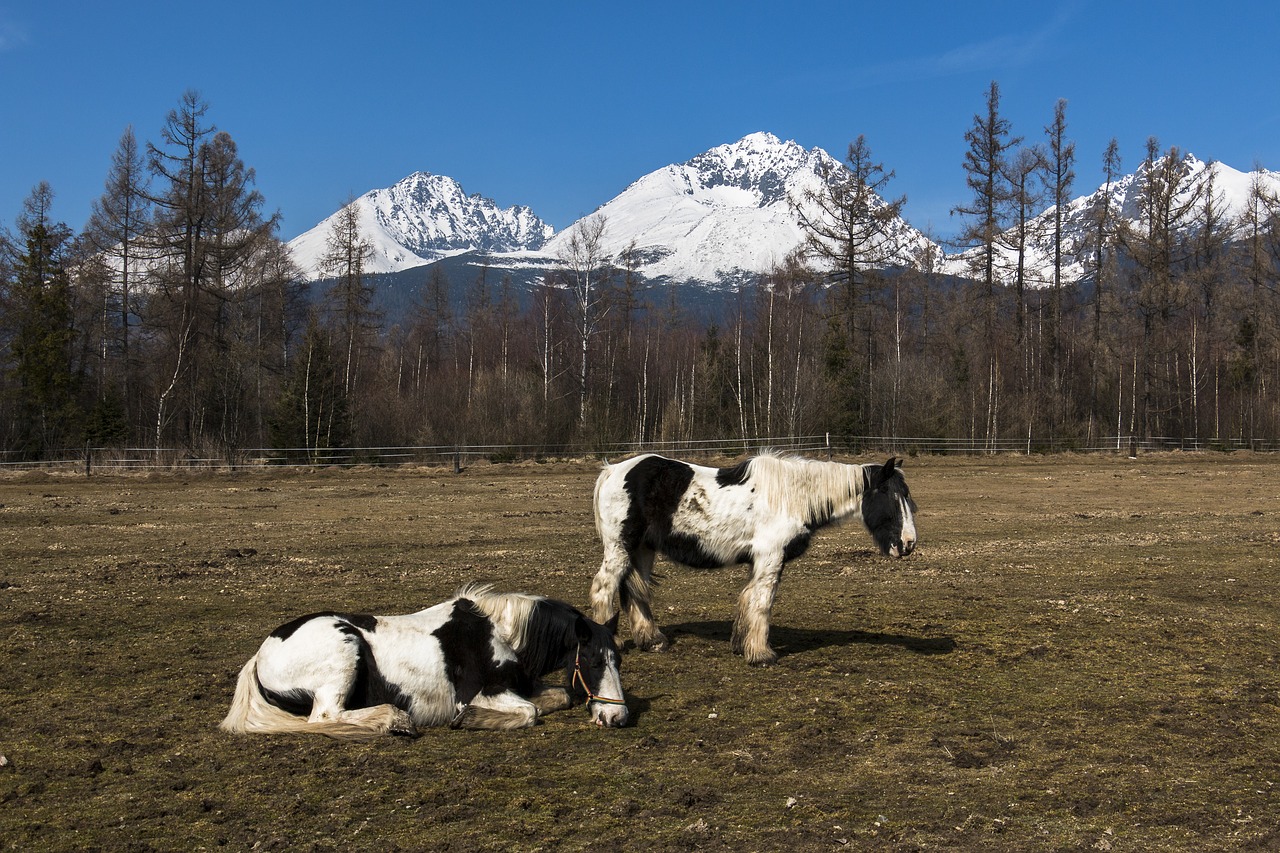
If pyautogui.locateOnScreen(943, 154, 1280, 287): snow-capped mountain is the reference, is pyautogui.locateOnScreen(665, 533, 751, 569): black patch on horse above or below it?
below

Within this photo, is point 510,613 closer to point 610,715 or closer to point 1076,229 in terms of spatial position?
point 610,715

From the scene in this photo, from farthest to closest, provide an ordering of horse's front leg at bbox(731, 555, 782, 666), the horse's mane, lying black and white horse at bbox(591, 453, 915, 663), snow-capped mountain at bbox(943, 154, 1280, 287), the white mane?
snow-capped mountain at bbox(943, 154, 1280, 287) → the horse's mane → lying black and white horse at bbox(591, 453, 915, 663) → horse's front leg at bbox(731, 555, 782, 666) → the white mane

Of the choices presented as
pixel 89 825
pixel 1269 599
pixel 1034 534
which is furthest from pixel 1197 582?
pixel 89 825

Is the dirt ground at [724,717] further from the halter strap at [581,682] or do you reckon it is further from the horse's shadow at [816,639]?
the halter strap at [581,682]

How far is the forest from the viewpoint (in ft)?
125

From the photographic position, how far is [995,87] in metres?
46.2

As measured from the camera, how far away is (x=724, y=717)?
6.14m

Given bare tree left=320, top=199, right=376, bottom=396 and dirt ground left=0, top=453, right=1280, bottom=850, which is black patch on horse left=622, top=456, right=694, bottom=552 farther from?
bare tree left=320, top=199, right=376, bottom=396

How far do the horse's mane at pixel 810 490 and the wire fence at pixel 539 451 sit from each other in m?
23.4

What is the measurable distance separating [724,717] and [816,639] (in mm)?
2661

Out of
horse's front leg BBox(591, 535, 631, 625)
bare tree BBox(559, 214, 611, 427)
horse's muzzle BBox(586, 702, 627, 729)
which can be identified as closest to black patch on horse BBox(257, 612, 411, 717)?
horse's muzzle BBox(586, 702, 627, 729)

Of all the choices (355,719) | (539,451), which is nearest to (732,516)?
(355,719)

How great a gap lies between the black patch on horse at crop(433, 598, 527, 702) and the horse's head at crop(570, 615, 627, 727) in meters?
0.48

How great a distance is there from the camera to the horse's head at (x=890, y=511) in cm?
776
